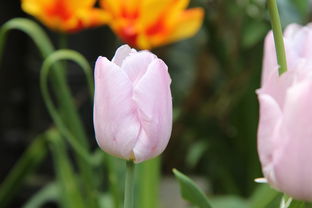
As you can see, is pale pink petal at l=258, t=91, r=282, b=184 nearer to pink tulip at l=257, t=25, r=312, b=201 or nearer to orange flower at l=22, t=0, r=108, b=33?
pink tulip at l=257, t=25, r=312, b=201

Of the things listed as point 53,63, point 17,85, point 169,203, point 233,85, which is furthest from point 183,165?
point 53,63

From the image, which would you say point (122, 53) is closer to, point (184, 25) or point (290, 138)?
point (290, 138)

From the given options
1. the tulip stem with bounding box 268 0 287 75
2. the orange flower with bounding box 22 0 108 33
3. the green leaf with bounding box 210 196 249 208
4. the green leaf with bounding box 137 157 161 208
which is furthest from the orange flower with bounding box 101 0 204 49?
the tulip stem with bounding box 268 0 287 75

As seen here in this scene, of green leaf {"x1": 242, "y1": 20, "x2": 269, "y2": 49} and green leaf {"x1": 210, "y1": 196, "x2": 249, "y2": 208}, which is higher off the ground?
green leaf {"x1": 242, "y1": 20, "x2": 269, "y2": 49}

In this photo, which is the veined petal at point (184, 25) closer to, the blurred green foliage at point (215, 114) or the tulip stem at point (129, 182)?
the blurred green foliage at point (215, 114)

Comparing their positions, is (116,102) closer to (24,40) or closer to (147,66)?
(147,66)
